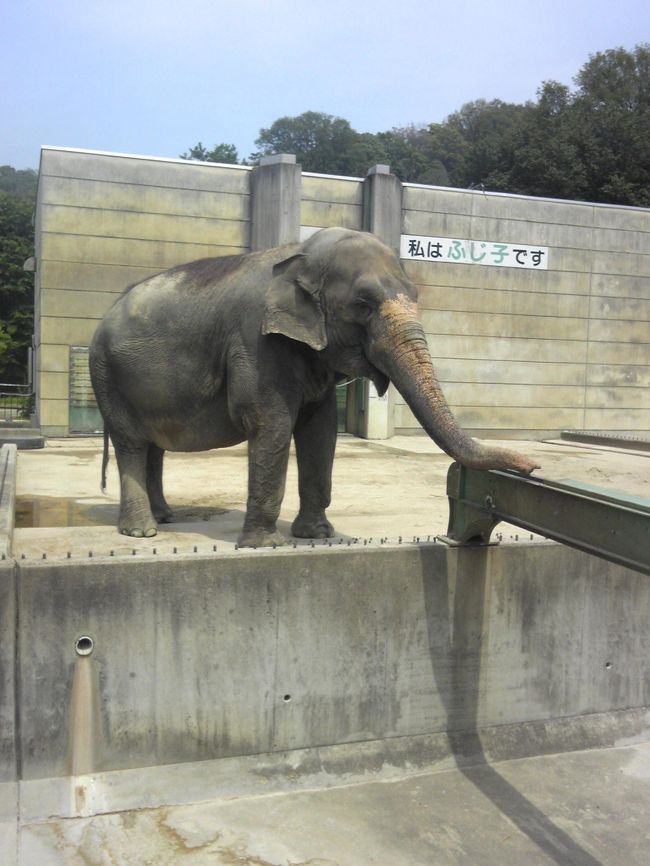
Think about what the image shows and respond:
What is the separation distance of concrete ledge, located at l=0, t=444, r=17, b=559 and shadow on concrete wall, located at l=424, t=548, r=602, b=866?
2.54 metres

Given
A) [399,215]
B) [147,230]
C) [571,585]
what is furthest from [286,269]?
[399,215]

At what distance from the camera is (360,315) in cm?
523

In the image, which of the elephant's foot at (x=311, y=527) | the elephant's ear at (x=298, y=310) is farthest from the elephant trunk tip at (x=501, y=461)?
the elephant's foot at (x=311, y=527)

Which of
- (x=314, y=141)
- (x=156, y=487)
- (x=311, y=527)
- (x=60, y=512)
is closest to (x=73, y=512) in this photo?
(x=60, y=512)

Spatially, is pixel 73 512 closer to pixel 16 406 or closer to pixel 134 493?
pixel 134 493

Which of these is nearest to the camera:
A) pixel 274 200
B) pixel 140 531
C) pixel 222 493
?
pixel 140 531

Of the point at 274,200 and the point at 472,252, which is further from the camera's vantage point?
the point at 472,252

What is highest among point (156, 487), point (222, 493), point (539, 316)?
point (539, 316)

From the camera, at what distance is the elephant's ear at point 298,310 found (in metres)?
5.27

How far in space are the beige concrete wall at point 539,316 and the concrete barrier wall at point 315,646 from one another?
14.4m

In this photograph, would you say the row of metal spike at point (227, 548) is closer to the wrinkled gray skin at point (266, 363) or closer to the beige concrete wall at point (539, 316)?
the wrinkled gray skin at point (266, 363)

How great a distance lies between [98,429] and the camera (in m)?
18.3

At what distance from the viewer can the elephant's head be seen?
5.00 m

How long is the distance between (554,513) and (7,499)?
4.33 m
